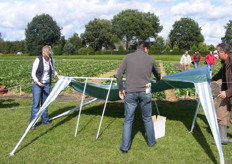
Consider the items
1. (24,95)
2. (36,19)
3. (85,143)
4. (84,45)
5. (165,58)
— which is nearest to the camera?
(85,143)

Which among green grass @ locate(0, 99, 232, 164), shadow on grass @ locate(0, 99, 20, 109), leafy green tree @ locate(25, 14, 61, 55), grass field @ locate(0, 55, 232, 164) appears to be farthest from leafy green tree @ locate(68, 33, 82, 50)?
green grass @ locate(0, 99, 232, 164)

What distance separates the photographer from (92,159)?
415 centimetres

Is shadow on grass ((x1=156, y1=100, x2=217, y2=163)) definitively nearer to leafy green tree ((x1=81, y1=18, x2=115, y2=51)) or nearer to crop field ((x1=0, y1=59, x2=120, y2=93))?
crop field ((x1=0, y1=59, x2=120, y2=93))

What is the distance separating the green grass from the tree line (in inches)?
2854

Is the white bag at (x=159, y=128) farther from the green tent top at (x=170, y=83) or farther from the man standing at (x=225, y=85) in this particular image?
the man standing at (x=225, y=85)

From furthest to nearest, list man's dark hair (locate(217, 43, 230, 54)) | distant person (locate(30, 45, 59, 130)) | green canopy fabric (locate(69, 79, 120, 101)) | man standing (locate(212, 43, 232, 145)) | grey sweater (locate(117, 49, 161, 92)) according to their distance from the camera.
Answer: green canopy fabric (locate(69, 79, 120, 101))
distant person (locate(30, 45, 59, 130))
man's dark hair (locate(217, 43, 230, 54))
man standing (locate(212, 43, 232, 145))
grey sweater (locate(117, 49, 161, 92))

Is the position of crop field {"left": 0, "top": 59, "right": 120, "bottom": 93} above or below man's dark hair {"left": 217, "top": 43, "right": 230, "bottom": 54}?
below

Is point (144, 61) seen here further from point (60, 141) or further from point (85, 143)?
point (60, 141)

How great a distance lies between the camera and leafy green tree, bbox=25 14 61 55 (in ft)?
248

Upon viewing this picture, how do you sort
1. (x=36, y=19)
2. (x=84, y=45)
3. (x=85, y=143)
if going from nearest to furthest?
1. (x=85, y=143)
2. (x=36, y=19)
3. (x=84, y=45)

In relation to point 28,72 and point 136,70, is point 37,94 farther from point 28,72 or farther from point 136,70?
point 28,72

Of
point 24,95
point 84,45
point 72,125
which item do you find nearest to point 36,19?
point 84,45

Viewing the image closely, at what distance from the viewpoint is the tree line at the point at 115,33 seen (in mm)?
77375

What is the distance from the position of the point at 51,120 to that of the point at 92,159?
2.73m
